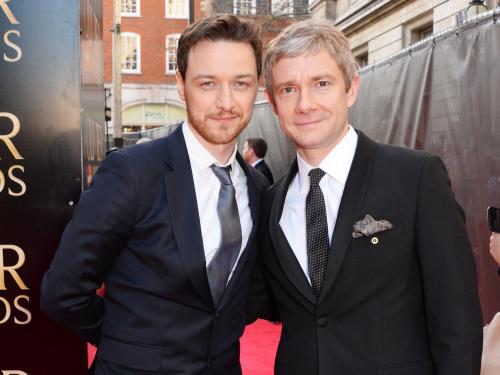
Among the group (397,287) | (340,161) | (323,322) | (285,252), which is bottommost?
(323,322)

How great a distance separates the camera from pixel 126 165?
86.3 inches

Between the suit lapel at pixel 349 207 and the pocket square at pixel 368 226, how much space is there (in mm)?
21

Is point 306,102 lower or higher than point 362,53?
lower

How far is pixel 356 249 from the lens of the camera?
2088 millimetres

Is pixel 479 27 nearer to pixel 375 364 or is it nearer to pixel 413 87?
pixel 413 87

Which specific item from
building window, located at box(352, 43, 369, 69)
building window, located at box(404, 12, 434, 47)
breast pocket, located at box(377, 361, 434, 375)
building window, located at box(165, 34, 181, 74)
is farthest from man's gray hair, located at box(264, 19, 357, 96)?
building window, located at box(165, 34, 181, 74)

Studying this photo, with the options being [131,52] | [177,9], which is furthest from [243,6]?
[131,52]

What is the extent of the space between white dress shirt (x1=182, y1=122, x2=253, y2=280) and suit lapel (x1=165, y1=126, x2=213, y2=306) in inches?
2.4

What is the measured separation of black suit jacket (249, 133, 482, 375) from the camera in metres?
2.00

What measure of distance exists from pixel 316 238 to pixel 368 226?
0.20m

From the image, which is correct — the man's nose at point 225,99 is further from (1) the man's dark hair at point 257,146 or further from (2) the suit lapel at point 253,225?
(1) the man's dark hair at point 257,146

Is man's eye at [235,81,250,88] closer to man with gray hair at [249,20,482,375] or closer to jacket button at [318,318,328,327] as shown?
man with gray hair at [249,20,482,375]

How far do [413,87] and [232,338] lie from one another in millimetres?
3463

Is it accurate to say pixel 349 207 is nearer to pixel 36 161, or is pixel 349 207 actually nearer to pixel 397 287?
pixel 397 287
